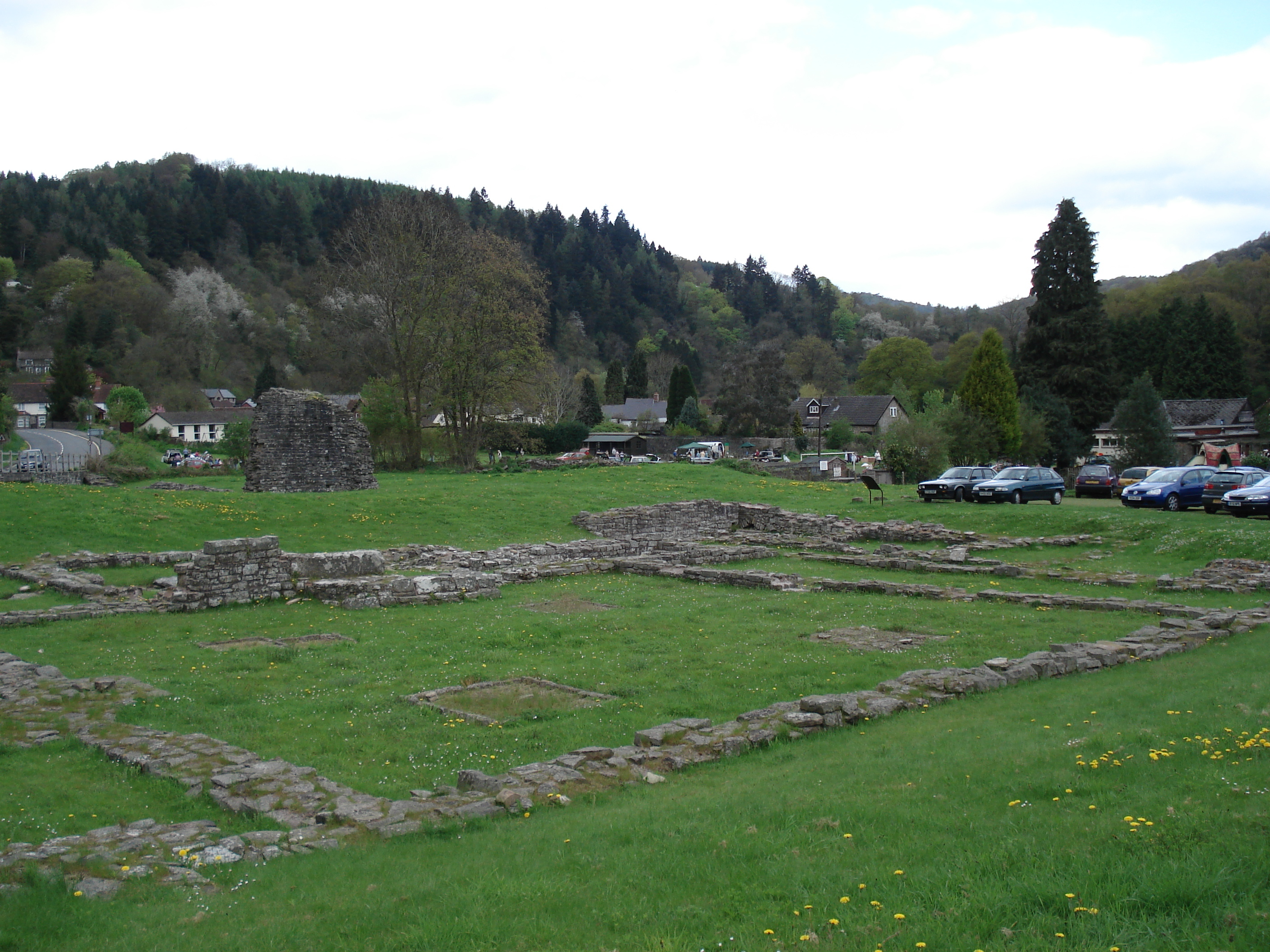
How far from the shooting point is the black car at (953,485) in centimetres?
3772

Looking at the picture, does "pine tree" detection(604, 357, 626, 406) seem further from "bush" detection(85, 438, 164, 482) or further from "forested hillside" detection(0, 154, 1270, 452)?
"bush" detection(85, 438, 164, 482)

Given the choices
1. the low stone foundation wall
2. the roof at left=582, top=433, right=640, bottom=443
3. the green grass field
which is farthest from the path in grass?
the roof at left=582, top=433, right=640, bottom=443

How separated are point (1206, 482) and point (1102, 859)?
A: 104 ft

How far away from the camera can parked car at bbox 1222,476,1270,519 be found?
93.1ft

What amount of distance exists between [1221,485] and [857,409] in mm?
61812

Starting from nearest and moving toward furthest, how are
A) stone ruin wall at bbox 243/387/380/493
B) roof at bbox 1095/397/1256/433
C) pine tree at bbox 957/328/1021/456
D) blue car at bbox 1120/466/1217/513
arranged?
blue car at bbox 1120/466/1217/513 < stone ruin wall at bbox 243/387/380/493 < pine tree at bbox 957/328/1021/456 < roof at bbox 1095/397/1256/433

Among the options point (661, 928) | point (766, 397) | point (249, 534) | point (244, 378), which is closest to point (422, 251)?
point (249, 534)

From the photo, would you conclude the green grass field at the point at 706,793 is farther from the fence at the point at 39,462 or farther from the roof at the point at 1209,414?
the roof at the point at 1209,414

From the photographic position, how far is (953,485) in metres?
37.7

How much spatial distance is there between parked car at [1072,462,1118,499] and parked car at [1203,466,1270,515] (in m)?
7.66

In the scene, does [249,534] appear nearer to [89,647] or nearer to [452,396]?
[89,647]

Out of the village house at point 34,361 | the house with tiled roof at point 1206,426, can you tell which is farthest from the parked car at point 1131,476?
the village house at point 34,361

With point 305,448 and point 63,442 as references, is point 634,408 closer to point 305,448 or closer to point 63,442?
point 63,442

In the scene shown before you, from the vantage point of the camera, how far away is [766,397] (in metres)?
81.8
